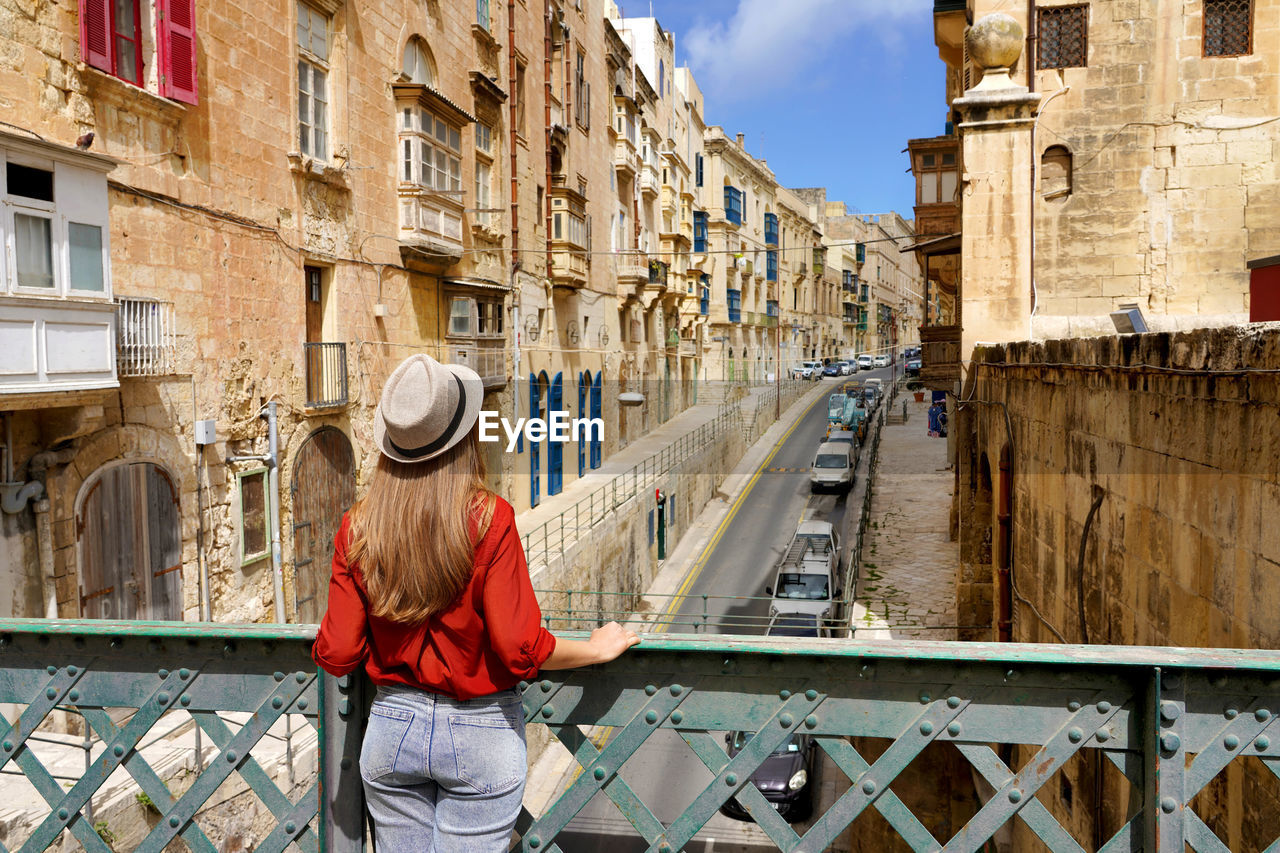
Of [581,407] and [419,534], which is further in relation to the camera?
[581,407]

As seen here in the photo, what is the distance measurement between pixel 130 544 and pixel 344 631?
9.59m

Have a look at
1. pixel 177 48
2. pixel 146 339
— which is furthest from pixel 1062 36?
pixel 146 339

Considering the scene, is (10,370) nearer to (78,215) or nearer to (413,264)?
(78,215)

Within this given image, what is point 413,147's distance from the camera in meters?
17.0

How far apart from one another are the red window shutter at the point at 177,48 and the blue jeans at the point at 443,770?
1079 cm

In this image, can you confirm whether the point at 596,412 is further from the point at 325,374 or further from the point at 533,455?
the point at 325,374

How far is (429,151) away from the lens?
58.1 ft

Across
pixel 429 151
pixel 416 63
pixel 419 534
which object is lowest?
pixel 419 534

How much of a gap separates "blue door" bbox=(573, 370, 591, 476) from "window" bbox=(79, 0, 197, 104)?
18538mm

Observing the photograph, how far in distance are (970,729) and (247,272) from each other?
1243cm

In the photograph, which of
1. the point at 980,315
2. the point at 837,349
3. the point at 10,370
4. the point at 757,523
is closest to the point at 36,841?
the point at 10,370

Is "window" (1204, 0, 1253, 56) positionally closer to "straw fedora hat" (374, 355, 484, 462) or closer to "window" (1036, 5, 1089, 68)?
"window" (1036, 5, 1089, 68)

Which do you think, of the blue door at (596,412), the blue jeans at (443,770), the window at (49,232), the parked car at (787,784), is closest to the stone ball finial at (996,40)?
the parked car at (787,784)

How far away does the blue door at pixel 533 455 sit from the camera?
2473cm
